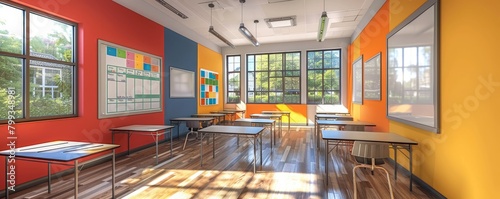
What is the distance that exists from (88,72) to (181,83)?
9.64 feet

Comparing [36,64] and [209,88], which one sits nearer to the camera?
[36,64]

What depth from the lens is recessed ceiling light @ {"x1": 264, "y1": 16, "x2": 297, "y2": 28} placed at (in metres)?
6.28

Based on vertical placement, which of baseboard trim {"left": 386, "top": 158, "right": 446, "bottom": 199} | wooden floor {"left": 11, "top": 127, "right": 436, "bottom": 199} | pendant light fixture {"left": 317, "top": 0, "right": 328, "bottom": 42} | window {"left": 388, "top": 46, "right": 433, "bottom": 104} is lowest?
wooden floor {"left": 11, "top": 127, "right": 436, "bottom": 199}

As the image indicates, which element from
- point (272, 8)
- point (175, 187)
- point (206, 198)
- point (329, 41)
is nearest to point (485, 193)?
point (206, 198)

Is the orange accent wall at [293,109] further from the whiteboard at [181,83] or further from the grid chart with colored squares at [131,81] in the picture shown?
the grid chart with colored squares at [131,81]

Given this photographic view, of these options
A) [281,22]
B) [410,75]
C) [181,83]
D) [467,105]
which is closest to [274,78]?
[281,22]

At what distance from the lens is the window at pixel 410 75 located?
2934 millimetres

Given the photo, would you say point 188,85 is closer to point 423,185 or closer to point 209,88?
point 209,88

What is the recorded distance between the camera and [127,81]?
4.80 m

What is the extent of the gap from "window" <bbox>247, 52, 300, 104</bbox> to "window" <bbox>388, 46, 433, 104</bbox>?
5.41m

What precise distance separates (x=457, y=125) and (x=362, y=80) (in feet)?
12.8

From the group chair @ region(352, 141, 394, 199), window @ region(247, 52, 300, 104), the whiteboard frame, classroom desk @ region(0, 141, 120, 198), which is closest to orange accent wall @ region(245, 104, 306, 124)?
window @ region(247, 52, 300, 104)

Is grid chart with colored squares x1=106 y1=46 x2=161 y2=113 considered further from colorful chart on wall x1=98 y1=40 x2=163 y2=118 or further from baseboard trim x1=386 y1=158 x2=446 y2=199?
baseboard trim x1=386 y1=158 x2=446 y2=199

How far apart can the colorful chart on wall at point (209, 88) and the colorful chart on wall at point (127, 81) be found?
235 cm
